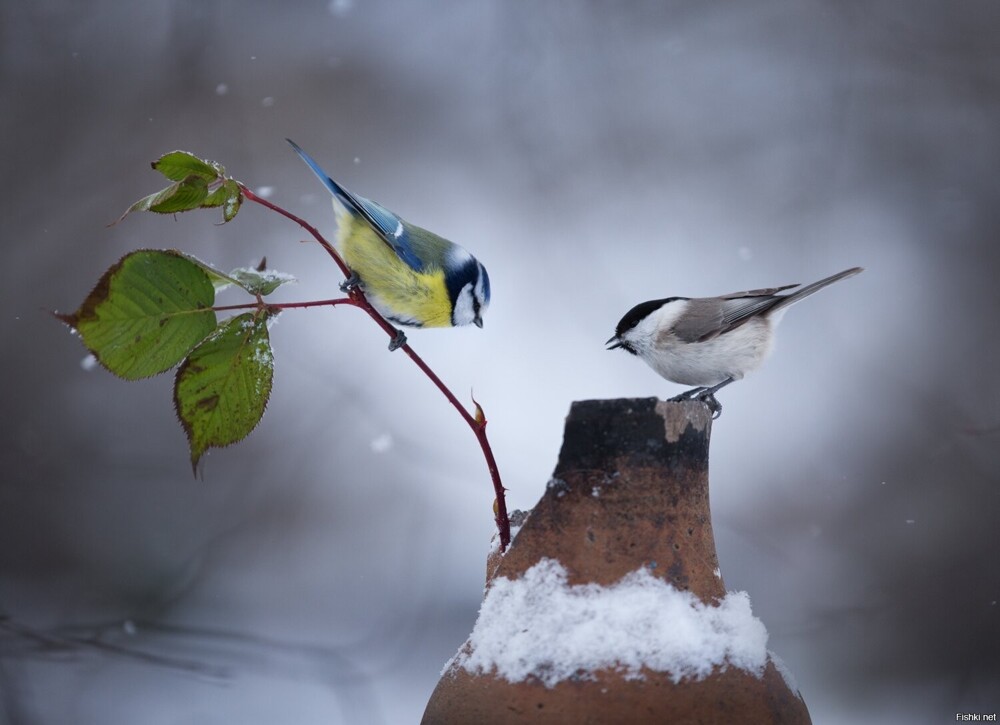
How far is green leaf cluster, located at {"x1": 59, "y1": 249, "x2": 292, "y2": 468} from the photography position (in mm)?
663

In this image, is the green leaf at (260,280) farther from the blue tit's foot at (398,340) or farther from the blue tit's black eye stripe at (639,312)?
the blue tit's black eye stripe at (639,312)

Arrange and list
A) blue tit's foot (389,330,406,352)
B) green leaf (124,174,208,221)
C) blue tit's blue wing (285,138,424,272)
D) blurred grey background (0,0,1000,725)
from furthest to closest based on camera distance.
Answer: blurred grey background (0,0,1000,725), blue tit's blue wing (285,138,424,272), blue tit's foot (389,330,406,352), green leaf (124,174,208,221)

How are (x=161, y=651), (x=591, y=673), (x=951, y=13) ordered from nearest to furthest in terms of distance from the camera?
(x=591, y=673) < (x=161, y=651) < (x=951, y=13)

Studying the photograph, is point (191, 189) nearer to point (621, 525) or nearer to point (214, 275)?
point (214, 275)

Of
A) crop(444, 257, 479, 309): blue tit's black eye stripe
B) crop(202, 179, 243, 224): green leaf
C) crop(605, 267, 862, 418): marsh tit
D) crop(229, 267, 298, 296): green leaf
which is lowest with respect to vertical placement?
crop(229, 267, 298, 296): green leaf

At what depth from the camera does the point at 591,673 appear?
0.69 m

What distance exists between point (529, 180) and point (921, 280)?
3.28 feet

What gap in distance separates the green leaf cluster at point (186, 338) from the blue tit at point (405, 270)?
44cm

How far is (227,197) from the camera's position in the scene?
695 mm

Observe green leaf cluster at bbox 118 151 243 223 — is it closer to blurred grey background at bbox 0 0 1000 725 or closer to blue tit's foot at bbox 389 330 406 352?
blue tit's foot at bbox 389 330 406 352

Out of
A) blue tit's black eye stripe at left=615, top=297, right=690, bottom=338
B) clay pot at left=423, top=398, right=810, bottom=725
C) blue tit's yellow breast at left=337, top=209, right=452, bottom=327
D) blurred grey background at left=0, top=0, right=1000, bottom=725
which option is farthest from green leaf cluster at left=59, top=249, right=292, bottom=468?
blurred grey background at left=0, top=0, right=1000, bottom=725

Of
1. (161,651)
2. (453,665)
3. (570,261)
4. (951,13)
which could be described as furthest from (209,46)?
(453,665)

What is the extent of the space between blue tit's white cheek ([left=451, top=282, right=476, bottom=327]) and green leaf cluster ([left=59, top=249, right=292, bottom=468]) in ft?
1.67

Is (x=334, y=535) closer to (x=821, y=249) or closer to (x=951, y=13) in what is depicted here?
(x=821, y=249)
